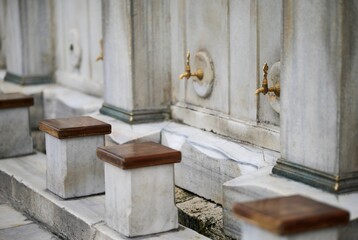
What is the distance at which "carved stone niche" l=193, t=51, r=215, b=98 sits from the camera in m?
9.12

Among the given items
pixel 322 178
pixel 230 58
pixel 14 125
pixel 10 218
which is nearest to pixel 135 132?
pixel 230 58

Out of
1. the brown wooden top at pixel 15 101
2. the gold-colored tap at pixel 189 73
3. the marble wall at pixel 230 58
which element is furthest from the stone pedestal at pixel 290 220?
the brown wooden top at pixel 15 101

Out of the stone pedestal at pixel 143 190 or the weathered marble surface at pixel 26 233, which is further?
the weathered marble surface at pixel 26 233

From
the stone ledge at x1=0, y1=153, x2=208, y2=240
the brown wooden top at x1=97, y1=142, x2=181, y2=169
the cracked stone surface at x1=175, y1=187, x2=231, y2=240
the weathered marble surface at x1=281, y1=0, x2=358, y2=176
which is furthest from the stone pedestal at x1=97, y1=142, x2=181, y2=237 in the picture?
the weathered marble surface at x1=281, y1=0, x2=358, y2=176

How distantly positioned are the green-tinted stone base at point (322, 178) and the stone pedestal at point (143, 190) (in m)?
0.90

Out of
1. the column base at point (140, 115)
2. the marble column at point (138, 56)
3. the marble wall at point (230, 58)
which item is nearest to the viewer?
the marble wall at point (230, 58)

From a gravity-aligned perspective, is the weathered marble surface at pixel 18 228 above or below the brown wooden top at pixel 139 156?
below

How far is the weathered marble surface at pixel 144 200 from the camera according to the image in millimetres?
7422

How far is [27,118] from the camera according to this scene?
34.8 ft

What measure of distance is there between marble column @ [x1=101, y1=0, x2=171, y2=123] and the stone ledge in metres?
1.17

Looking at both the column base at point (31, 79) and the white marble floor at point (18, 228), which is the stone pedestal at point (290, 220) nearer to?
the white marble floor at point (18, 228)

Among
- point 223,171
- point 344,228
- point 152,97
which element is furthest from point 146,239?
point 152,97

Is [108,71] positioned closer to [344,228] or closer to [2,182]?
[2,182]

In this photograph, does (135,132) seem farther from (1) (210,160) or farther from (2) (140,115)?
(1) (210,160)
